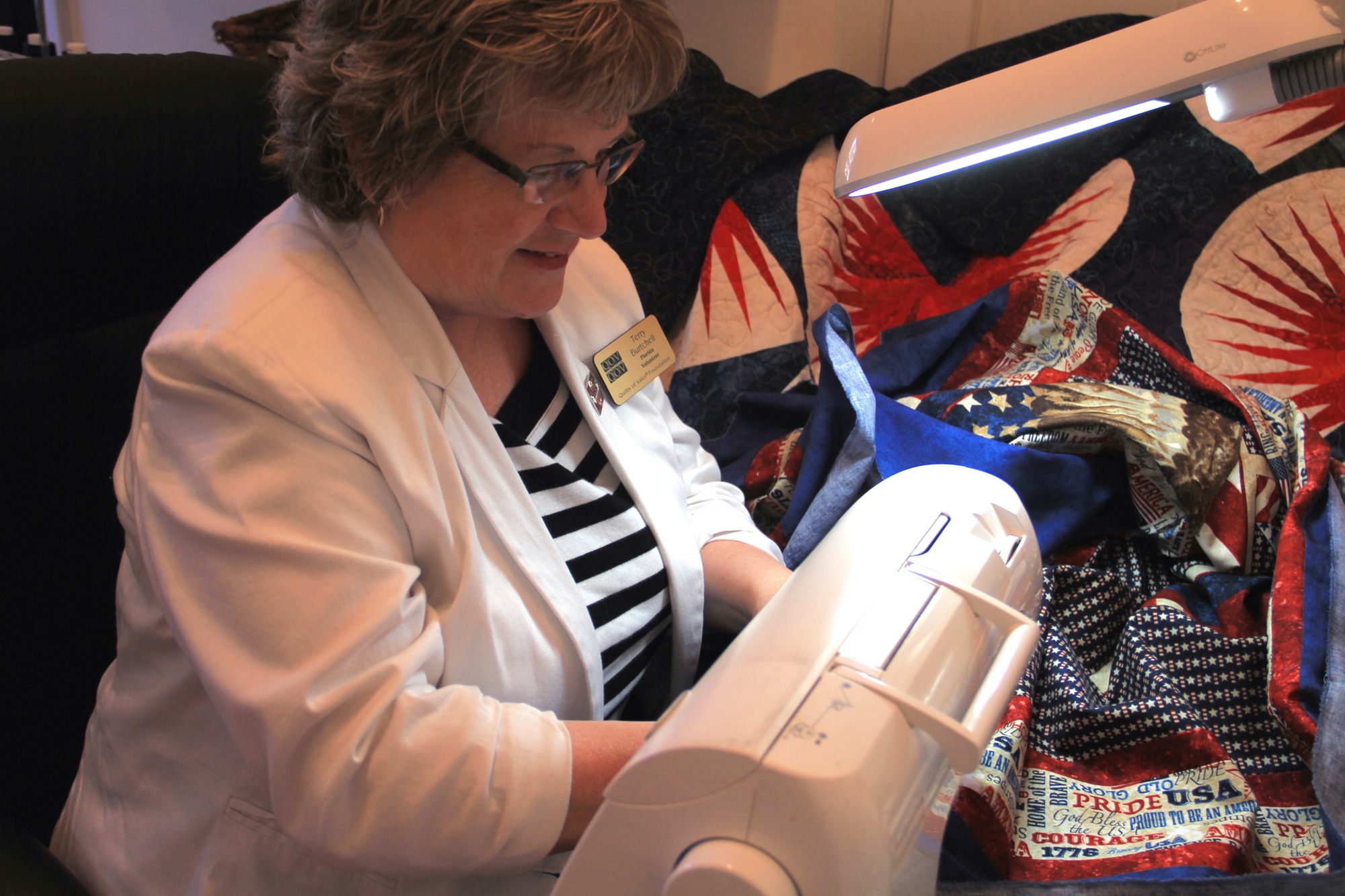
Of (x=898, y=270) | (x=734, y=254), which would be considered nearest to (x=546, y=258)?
(x=734, y=254)

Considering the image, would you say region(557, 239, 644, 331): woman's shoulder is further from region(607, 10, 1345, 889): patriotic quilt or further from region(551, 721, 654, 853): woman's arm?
region(551, 721, 654, 853): woman's arm

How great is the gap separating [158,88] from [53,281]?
0.22m

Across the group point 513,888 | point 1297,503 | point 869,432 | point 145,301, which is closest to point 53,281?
point 145,301

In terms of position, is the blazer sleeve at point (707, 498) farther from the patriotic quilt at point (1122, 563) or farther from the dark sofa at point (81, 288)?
the dark sofa at point (81, 288)

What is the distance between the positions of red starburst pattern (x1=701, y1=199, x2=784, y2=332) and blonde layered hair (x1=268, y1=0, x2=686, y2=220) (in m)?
1.04

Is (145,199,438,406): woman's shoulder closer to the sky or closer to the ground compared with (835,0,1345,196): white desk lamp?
closer to the ground

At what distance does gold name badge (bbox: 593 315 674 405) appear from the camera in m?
1.14

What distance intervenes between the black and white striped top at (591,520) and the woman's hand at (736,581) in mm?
80

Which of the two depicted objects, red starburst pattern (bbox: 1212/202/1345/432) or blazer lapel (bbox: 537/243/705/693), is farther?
red starburst pattern (bbox: 1212/202/1345/432)

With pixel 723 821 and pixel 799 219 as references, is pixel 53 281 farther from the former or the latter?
pixel 799 219

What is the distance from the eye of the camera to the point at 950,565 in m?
0.76

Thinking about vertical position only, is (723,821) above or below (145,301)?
below

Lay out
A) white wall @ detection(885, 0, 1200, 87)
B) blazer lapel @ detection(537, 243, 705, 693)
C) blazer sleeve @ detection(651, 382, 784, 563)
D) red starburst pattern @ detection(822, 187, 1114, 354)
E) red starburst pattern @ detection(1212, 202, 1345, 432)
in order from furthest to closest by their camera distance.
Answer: white wall @ detection(885, 0, 1200, 87) < red starburst pattern @ detection(822, 187, 1114, 354) < red starburst pattern @ detection(1212, 202, 1345, 432) < blazer sleeve @ detection(651, 382, 784, 563) < blazer lapel @ detection(537, 243, 705, 693)

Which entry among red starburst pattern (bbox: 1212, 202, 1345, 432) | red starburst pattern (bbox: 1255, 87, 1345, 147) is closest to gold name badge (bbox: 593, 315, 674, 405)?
red starburst pattern (bbox: 1212, 202, 1345, 432)
